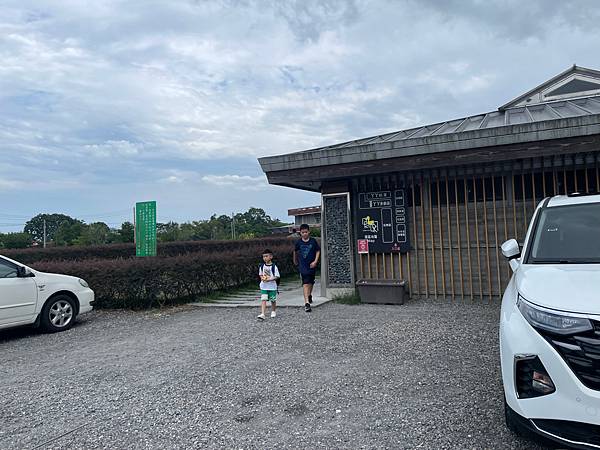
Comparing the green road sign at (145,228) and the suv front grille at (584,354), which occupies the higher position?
the green road sign at (145,228)

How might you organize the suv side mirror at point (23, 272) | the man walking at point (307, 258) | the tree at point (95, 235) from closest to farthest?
the suv side mirror at point (23, 272) → the man walking at point (307, 258) → the tree at point (95, 235)

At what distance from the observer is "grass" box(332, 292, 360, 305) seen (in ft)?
30.7

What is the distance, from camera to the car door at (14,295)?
7473 millimetres

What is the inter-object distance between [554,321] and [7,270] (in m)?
8.00

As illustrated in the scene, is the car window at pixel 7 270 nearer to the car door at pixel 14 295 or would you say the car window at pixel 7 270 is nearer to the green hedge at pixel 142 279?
the car door at pixel 14 295

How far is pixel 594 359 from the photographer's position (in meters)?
2.52

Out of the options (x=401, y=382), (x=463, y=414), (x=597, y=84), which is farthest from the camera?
(x=597, y=84)

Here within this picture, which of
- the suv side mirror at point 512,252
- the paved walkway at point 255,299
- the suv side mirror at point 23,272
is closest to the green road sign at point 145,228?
the paved walkway at point 255,299

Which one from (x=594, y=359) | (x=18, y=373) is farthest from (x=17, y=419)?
(x=594, y=359)

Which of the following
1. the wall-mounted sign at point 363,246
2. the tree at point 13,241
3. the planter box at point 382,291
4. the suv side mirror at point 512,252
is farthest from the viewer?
the tree at point 13,241

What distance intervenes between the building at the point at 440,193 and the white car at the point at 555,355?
4.94 meters

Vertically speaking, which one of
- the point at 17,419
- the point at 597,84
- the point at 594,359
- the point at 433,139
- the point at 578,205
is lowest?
the point at 17,419

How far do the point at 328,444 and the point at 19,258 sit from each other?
22.0 metres

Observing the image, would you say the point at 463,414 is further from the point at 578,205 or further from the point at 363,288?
the point at 363,288
